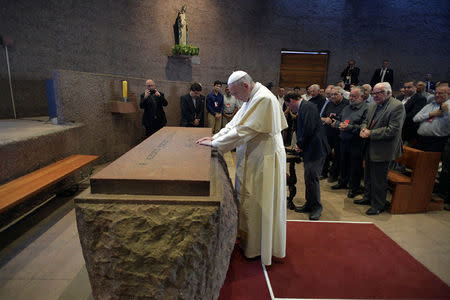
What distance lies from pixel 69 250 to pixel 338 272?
2546 millimetres

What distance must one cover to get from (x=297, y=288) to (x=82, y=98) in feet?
14.0

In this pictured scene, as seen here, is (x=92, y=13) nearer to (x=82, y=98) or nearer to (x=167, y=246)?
(x=82, y=98)

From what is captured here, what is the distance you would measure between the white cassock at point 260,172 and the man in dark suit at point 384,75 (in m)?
8.40

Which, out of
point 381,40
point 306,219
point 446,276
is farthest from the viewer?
point 381,40

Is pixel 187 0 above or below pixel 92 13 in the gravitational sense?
above

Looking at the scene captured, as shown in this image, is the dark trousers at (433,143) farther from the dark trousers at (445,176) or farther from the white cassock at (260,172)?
the white cassock at (260,172)

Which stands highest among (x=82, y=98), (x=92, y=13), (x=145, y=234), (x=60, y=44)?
(x=92, y=13)

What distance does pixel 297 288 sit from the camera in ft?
6.97

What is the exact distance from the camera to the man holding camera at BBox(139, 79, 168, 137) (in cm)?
534

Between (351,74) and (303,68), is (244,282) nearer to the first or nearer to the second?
(351,74)

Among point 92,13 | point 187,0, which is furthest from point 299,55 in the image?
point 92,13

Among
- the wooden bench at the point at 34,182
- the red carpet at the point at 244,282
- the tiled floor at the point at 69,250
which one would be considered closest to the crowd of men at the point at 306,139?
the red carpet at the point at 244,282

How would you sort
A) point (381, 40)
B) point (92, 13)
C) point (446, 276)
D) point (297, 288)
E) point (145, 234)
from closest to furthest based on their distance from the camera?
1. point (145, 234)
2. point (297, 288)
3. point (446, 276)
4. point (92, 13)
5. point (381, 40)

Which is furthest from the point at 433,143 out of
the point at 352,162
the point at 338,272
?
the point at 338,272
